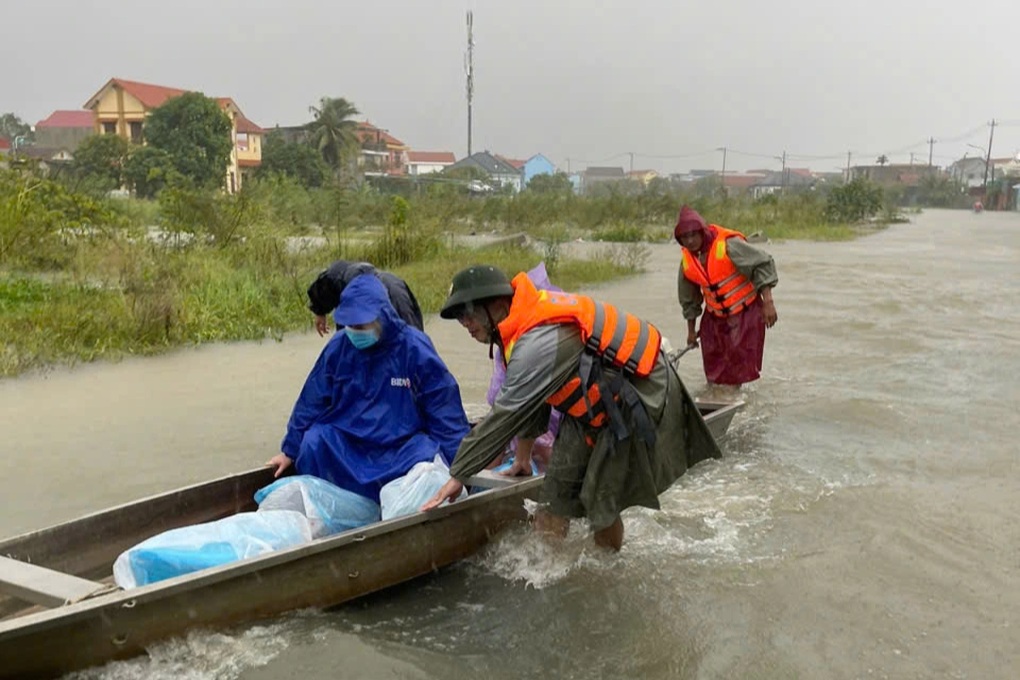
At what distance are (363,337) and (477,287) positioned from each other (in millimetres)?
729

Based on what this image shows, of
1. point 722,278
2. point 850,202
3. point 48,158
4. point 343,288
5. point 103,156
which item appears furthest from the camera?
point 48,158

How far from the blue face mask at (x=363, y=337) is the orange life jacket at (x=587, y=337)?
62 cm

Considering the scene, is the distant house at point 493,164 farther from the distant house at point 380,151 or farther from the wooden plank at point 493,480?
the wooden plank at point 493,480

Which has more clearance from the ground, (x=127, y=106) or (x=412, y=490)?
(x=127, y=106)

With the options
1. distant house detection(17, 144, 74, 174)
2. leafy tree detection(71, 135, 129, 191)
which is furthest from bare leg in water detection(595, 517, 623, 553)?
leafy tree detection(71, 135, 129, 191)

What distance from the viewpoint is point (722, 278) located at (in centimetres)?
595

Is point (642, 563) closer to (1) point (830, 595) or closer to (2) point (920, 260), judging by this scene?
(1) point (830, 595)

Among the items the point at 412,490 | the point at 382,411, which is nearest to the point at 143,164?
the point at 382,411

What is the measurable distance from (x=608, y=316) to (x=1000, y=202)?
219 feet

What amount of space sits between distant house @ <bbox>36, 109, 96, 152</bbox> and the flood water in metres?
57.3

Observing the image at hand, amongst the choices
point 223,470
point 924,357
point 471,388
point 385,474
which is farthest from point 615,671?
point 924,357

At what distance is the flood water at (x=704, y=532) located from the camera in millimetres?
3445

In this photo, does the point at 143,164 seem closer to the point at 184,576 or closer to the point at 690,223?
the point at 690,223

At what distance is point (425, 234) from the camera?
44.7 feet
